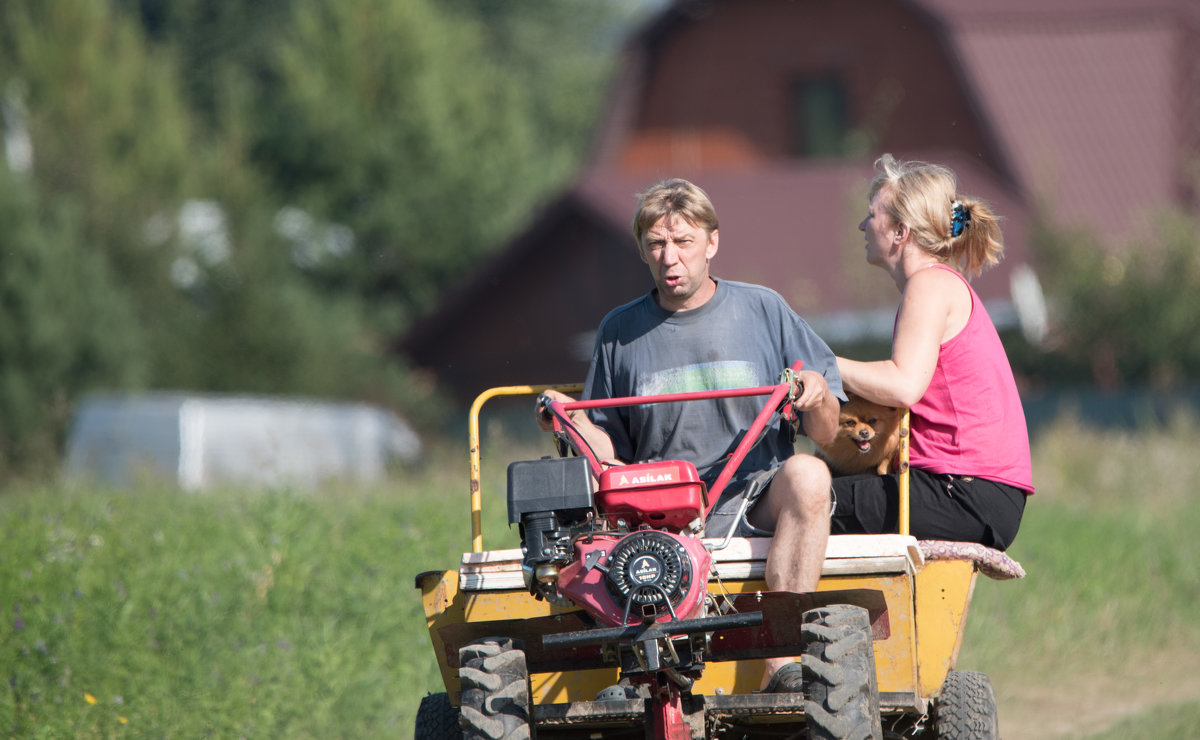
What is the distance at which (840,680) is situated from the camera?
12.7ft

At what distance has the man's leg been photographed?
426 cm

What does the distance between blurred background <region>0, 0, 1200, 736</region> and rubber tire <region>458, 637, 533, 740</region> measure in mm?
8938

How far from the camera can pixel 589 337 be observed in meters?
24.2

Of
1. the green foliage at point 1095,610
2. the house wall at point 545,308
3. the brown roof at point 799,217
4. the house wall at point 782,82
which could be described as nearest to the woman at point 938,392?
the green foliage at point 1095,610

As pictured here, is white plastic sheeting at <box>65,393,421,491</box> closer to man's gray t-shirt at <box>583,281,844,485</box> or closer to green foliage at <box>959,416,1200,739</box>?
green foliage at <box>959,416,1200,739</box>

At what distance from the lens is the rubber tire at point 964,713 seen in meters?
4.67

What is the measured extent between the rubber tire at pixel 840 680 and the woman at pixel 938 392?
94 cm

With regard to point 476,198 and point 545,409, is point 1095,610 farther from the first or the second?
point 476,198

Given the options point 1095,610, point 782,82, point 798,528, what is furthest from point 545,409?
point 782,82

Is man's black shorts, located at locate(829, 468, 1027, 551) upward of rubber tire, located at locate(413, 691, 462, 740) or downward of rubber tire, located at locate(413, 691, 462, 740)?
upward

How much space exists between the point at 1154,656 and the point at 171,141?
1042 inches

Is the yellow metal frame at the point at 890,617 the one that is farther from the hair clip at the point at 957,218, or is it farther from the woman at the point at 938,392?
the hair clip at the point at 957,218

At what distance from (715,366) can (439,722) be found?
55.4 inches

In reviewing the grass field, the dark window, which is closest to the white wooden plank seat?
the grass field
